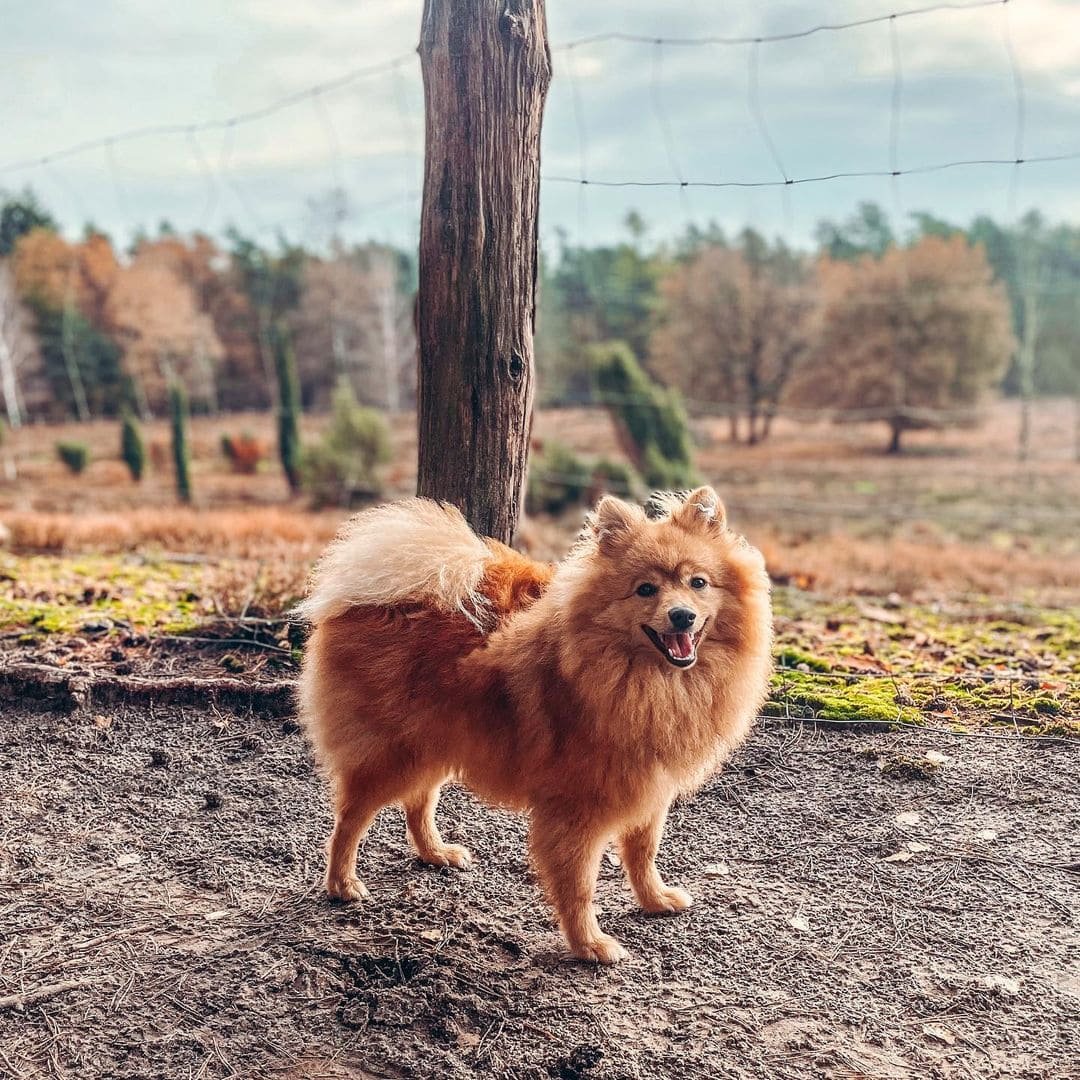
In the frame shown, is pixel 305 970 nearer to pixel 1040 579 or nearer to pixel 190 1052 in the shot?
pixel 190 1052

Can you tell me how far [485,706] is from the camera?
132 inches

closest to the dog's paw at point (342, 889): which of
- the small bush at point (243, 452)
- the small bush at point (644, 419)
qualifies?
the small bush at point (644, 419)

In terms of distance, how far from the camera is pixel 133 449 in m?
24.6

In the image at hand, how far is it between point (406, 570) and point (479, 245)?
1747 mm

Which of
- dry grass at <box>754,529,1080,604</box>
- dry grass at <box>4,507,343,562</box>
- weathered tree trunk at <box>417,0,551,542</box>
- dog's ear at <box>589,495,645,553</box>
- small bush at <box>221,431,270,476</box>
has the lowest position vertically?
dry grass at <box>754,529,1080,604</box>

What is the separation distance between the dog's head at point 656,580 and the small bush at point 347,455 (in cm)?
1862

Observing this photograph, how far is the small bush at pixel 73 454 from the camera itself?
24.4m

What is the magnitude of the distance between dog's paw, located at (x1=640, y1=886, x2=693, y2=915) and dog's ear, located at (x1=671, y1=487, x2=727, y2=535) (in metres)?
1.39

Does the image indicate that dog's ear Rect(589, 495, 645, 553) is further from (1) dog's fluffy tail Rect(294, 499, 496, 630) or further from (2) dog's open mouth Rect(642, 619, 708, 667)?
(1) dog's fluffy tail Rect(294, 499, 496, 630)

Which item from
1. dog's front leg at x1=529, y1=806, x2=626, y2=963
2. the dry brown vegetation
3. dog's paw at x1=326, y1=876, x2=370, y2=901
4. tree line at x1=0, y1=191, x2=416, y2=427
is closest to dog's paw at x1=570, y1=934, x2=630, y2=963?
dog's front leg at x1=529, y1=806, x2=626, y2=963

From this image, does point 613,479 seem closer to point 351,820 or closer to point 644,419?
point 644,419

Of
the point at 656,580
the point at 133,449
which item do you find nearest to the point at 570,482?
the point at 133,449

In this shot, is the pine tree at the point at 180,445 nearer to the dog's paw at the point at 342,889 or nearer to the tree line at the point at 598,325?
the tree line at the point at 598,325

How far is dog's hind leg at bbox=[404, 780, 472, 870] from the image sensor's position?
12.9 ft
